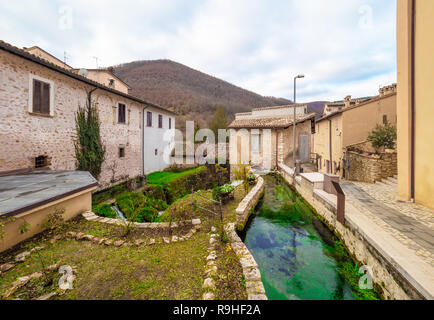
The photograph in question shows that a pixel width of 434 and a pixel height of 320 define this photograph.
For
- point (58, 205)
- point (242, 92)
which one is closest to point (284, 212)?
point (58, 205)

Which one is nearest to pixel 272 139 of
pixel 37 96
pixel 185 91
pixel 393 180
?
pixel 393 180

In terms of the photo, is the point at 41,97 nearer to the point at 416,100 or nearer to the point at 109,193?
the point at 109,193

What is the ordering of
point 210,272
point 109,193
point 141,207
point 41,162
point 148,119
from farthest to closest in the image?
point 148,119, point 109,193, point 41,162, point 141,207, point 210,272

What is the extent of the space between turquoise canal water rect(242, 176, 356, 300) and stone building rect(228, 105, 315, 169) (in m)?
9.27

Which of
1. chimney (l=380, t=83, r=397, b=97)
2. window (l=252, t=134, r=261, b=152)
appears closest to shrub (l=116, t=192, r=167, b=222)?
window (l=252, t=134, r=261, b=152)

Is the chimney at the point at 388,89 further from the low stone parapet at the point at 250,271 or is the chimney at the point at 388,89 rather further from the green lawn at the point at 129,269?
the green lawn at the point at 129,269

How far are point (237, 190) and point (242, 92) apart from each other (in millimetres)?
68261

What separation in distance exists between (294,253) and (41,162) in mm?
11893

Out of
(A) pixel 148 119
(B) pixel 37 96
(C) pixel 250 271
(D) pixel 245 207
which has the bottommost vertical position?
(C) pixel 250 271

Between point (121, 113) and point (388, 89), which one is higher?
point (388, 89)

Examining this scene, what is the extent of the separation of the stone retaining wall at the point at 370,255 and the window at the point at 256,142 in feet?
38.1

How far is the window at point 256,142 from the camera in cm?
1941

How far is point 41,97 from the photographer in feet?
28.5
